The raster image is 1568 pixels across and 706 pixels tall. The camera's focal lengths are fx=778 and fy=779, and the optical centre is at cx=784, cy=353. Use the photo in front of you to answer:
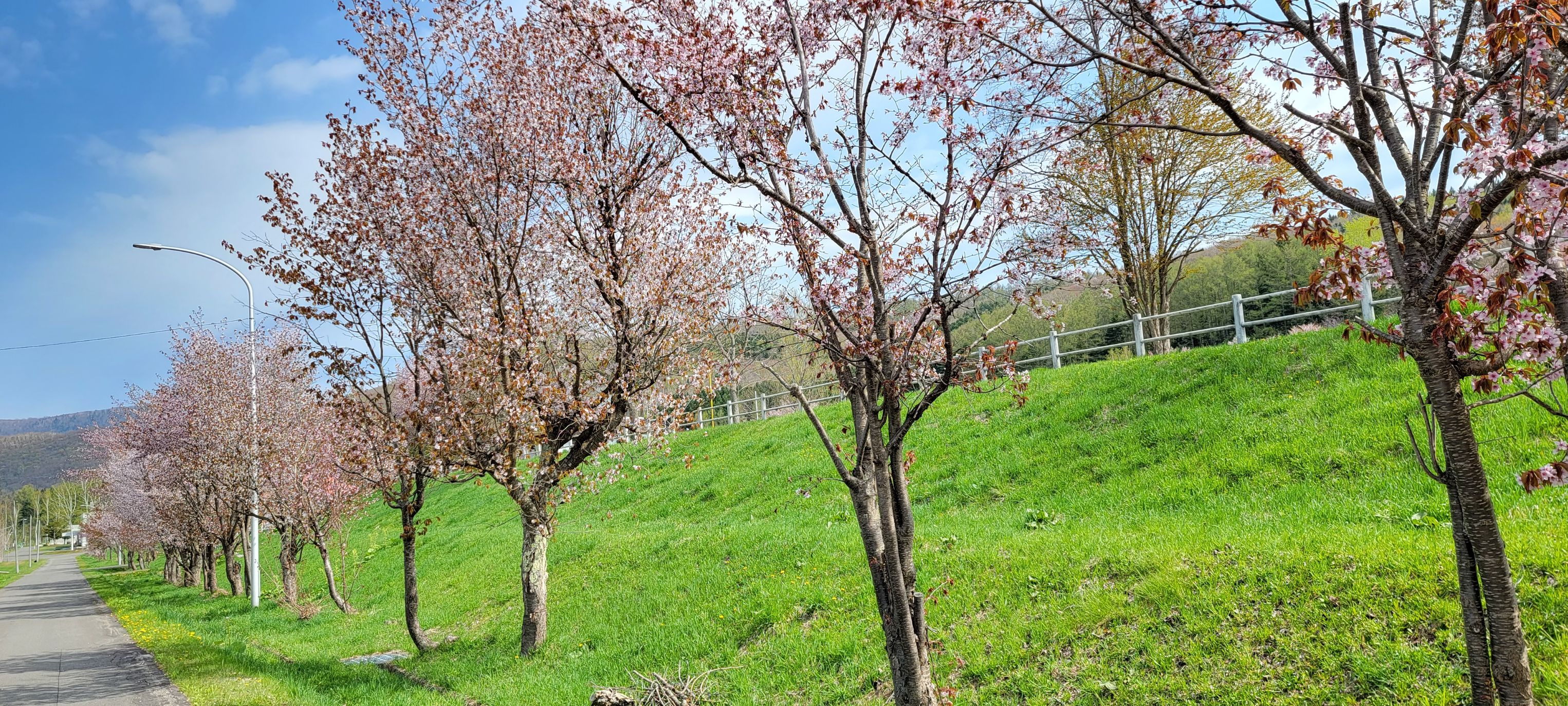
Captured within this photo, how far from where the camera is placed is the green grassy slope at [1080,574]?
5254 millimetres

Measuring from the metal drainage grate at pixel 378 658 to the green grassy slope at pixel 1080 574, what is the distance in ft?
1.96

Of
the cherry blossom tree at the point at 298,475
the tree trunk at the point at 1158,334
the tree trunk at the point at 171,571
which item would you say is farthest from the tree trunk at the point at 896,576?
the tree trunk at the point at 171,571

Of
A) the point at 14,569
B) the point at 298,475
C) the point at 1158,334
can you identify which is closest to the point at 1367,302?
the point at 1158,334

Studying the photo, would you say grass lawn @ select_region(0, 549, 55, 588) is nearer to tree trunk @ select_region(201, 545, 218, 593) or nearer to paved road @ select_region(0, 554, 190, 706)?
tree trunk @ select_region(201, 545, 218, 593)

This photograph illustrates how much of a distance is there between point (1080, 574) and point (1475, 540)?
12.9ft

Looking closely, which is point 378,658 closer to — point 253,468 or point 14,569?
point 253,468

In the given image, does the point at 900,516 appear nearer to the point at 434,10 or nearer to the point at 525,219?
the point at 525,219

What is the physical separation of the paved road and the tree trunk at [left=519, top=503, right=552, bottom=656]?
4.07 meters

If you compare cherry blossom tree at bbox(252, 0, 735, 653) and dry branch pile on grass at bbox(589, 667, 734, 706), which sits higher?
cherry blossom tree at bbox(252, 0, 735, 653)

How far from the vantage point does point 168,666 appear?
12.1 metres

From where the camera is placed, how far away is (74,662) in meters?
13.4

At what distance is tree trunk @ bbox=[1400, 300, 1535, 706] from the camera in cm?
323

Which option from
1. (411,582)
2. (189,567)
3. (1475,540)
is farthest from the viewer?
(189,567)

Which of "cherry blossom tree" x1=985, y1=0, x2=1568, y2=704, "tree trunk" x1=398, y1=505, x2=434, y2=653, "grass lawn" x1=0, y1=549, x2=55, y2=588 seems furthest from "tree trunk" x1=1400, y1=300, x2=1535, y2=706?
"grass lawn" x1=0, y1=549, x2=55, y2=588
